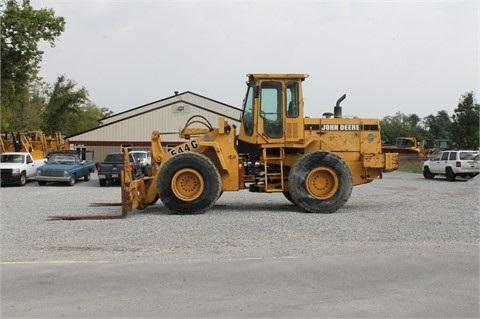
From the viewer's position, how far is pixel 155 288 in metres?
6.91

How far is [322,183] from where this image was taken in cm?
1450

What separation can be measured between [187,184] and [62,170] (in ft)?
49.5

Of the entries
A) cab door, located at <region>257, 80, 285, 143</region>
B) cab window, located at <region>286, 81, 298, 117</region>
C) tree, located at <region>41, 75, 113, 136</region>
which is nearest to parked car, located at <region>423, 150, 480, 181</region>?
cab window, located at <region>286, 81, 298, 117</region>

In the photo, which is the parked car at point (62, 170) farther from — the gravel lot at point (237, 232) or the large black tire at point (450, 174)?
the large black tire at point (450, 174)

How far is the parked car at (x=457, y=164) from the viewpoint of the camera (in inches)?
1204

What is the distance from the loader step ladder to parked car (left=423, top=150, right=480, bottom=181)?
1920cm

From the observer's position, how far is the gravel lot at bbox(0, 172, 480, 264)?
9.29 meters

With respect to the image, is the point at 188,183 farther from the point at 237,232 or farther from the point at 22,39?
the point at 22,39

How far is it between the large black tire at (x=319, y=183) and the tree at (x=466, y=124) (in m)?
44.5

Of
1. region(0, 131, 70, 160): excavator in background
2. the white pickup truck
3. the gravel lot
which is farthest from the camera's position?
region(0, 131, 70, 160): excavator in background

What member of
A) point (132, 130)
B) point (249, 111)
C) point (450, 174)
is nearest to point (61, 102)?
point (132, 130)

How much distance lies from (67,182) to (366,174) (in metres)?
17.3

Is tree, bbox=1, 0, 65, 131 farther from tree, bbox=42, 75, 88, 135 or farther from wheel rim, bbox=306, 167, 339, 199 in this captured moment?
tree, bbox=42, 75, 88, 135

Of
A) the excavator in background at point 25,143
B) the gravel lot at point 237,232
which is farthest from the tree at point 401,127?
the gravel lot at point 237,232
